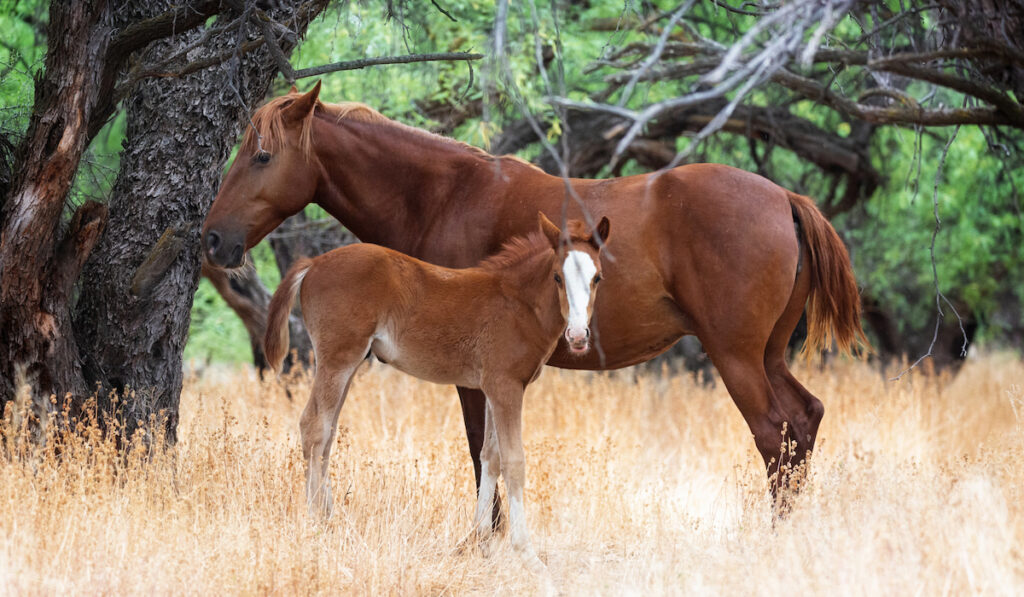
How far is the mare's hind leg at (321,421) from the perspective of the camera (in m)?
4.84

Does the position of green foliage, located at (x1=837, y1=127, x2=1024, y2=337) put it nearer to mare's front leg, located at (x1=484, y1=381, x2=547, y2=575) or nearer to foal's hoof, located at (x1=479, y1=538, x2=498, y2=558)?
mare's front leg, located at (x1=484, y1=381, x2=547, y2=575)

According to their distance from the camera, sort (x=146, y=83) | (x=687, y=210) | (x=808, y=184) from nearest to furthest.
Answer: (x=687, y=210) < (x=146, y=83) < (x=808, y=184)

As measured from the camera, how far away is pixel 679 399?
920cm

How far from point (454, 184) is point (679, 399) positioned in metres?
4.39

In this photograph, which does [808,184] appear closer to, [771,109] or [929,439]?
[771,109]

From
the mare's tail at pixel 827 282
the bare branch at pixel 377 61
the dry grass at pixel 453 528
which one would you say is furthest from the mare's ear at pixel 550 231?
the mare's tail at pixel 827 282

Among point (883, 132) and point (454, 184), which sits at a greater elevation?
point (454, 184)

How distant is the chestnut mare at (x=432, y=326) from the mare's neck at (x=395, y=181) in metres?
0.65

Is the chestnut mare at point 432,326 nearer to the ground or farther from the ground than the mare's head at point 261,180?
nearer to the ground

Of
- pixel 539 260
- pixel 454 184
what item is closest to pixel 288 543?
pixel 539 260

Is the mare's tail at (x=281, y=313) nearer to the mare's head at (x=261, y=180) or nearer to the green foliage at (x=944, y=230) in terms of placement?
the mare's head at (x=261, y=180)

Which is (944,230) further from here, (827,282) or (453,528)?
(453,528)

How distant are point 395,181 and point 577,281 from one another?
1.64 m

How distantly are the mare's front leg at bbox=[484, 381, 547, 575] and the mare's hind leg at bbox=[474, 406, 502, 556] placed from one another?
0.24 m
